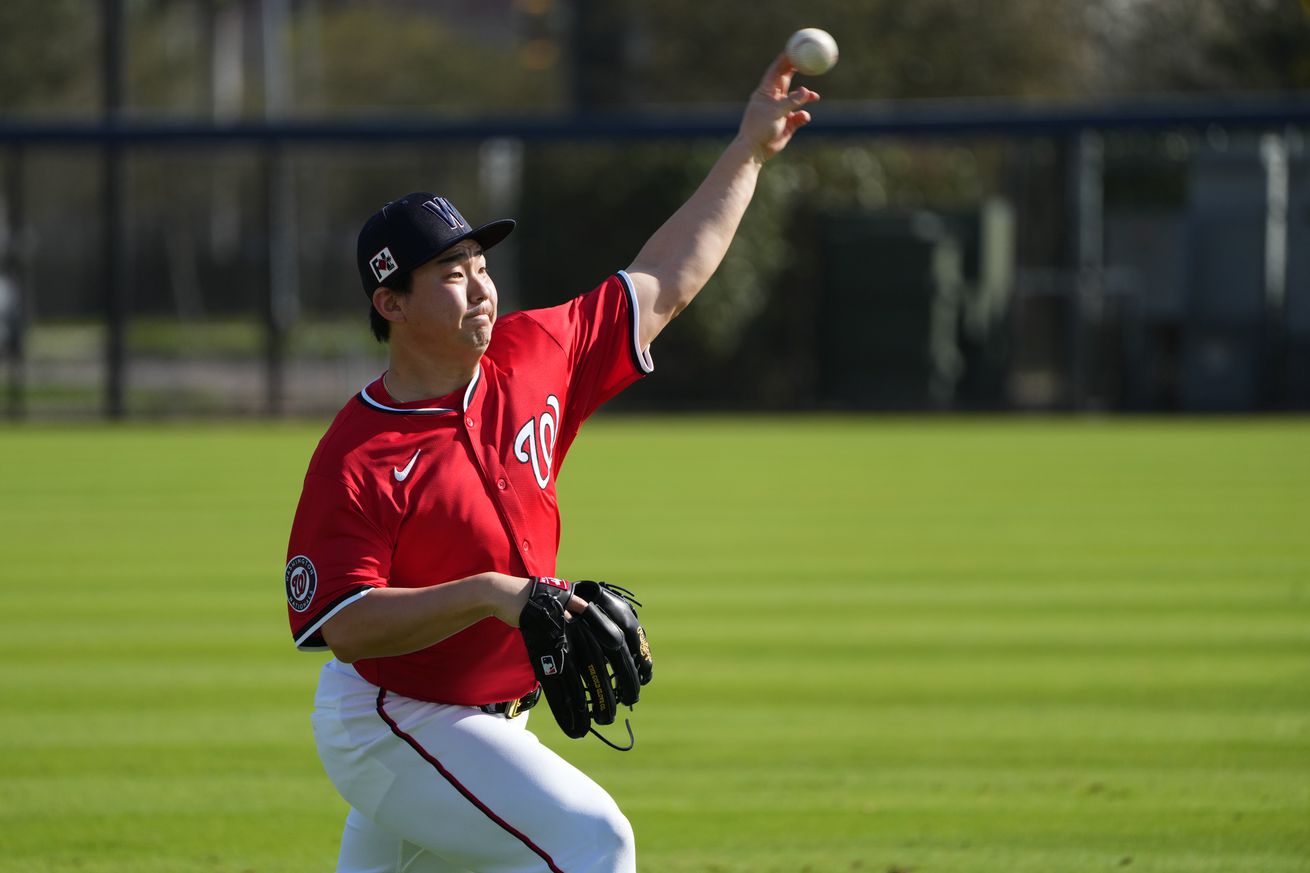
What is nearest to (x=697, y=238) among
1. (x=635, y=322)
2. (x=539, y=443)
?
(x=635, y=322)

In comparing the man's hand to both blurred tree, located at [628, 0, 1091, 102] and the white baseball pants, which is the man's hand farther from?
blurred tree, located at [628, 0, 1091, 102]

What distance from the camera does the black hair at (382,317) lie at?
3869mm

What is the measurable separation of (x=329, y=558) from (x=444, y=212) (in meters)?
0.82

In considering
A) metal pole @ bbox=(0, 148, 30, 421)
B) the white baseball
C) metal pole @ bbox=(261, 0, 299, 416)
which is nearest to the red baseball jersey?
the white baseball

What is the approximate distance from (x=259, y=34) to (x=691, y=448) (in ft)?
204

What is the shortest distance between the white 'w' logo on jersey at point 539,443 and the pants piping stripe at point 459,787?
60cm

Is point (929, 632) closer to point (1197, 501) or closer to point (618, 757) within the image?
point (618, 757)

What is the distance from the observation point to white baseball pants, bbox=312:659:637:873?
3.60 meters

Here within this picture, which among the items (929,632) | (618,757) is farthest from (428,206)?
(929,632)

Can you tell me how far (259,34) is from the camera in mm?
77875

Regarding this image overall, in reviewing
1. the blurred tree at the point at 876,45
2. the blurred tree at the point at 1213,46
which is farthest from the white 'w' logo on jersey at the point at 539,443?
the blurred tree at the point at 876,45

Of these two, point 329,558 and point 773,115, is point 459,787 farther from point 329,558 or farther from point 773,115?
point 773,115

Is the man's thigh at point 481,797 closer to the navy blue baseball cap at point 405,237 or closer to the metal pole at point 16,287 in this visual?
the navy blue baseball cap at point 405,237

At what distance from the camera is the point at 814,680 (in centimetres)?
815
